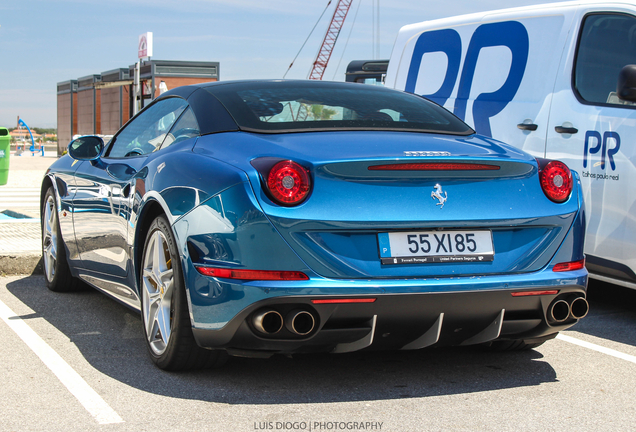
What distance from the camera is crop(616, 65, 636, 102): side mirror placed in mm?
4844

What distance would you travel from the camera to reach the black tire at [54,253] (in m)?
5.72

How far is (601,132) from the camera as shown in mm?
5203

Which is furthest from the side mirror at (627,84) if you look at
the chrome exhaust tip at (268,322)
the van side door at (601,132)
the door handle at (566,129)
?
the chrome exhaust tip at (268,322)

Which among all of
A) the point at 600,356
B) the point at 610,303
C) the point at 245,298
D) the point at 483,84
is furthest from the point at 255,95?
the point at 610,303

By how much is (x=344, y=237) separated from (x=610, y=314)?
9.84 feet

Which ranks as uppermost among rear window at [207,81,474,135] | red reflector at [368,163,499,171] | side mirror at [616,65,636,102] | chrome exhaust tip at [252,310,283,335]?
side mirror at [616,65,636,102]

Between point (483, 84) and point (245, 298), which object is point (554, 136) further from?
point (245, 298)

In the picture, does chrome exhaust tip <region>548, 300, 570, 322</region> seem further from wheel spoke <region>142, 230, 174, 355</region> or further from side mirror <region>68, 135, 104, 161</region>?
side mirror <region>68, 135, 104, 161</region>

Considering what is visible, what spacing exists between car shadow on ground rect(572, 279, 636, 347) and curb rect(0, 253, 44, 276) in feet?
14.1

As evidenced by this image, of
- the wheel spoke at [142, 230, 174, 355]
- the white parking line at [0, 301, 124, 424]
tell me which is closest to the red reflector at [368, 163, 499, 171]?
the wheel spoke at [142, 230, 174, 355]

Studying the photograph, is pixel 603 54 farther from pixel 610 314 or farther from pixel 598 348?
pixel 598 348

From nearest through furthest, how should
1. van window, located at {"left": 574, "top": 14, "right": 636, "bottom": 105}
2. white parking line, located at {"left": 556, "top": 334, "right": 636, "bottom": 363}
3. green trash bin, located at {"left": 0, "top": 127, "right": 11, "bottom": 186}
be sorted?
white parking line, located at {"left": 556, "top": 334, "right": 636, "bottom": 363}, van window, located at {"left": 574, "top": 14, "right": 636, "bottom": 105}, green trash bin, located at {"left": 0, "top": 127, "right": 11, "bottom": 186}

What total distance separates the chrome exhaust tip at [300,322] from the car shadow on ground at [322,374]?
1.24ft

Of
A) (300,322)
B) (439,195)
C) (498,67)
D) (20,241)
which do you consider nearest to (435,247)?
(439,195)
